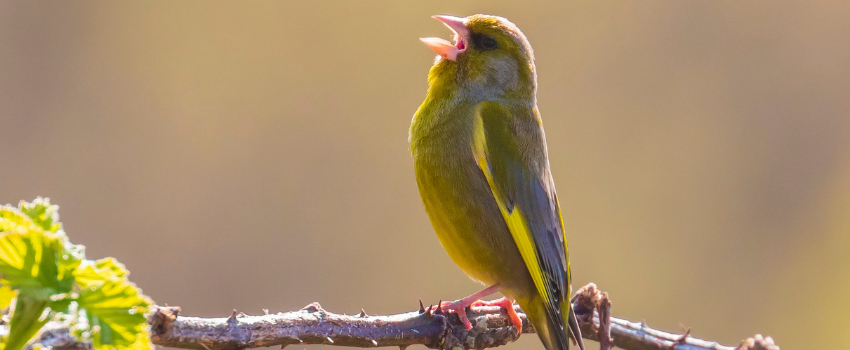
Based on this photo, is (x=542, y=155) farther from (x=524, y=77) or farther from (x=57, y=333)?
(x=57, y=333)

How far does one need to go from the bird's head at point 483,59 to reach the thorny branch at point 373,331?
1.88ft

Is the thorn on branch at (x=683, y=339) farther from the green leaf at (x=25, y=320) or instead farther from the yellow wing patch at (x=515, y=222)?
the green leaf at (x=25, y=320)

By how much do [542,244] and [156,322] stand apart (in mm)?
1066

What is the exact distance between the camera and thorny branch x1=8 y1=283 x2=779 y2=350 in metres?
0.81

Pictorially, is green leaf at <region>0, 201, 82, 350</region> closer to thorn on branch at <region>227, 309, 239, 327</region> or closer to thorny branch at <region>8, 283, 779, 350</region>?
thorny branch at <region>8, 283, 779, 350</region>

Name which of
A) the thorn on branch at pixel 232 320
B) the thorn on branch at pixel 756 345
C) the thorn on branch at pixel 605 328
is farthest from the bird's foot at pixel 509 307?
the thorn on branch at pixel 232 320

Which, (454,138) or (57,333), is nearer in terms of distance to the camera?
(57,333)

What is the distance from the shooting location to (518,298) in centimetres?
164

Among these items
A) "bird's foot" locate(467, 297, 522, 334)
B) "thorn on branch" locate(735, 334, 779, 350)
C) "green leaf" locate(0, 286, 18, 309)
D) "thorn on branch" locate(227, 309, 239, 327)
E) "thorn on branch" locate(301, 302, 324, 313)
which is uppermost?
"green leaf" locate(0, 286, 18, 309)

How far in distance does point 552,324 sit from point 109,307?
1281mm

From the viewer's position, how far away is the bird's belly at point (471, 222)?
62.8 inches

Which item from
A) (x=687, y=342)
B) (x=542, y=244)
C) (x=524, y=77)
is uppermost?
(x=524, y=77)

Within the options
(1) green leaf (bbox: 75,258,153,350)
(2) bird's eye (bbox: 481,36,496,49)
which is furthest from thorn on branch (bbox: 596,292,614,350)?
(1) green leaf (bbox: 75,258,153,350)

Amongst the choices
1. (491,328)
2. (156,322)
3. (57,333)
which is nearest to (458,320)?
(491,328)
